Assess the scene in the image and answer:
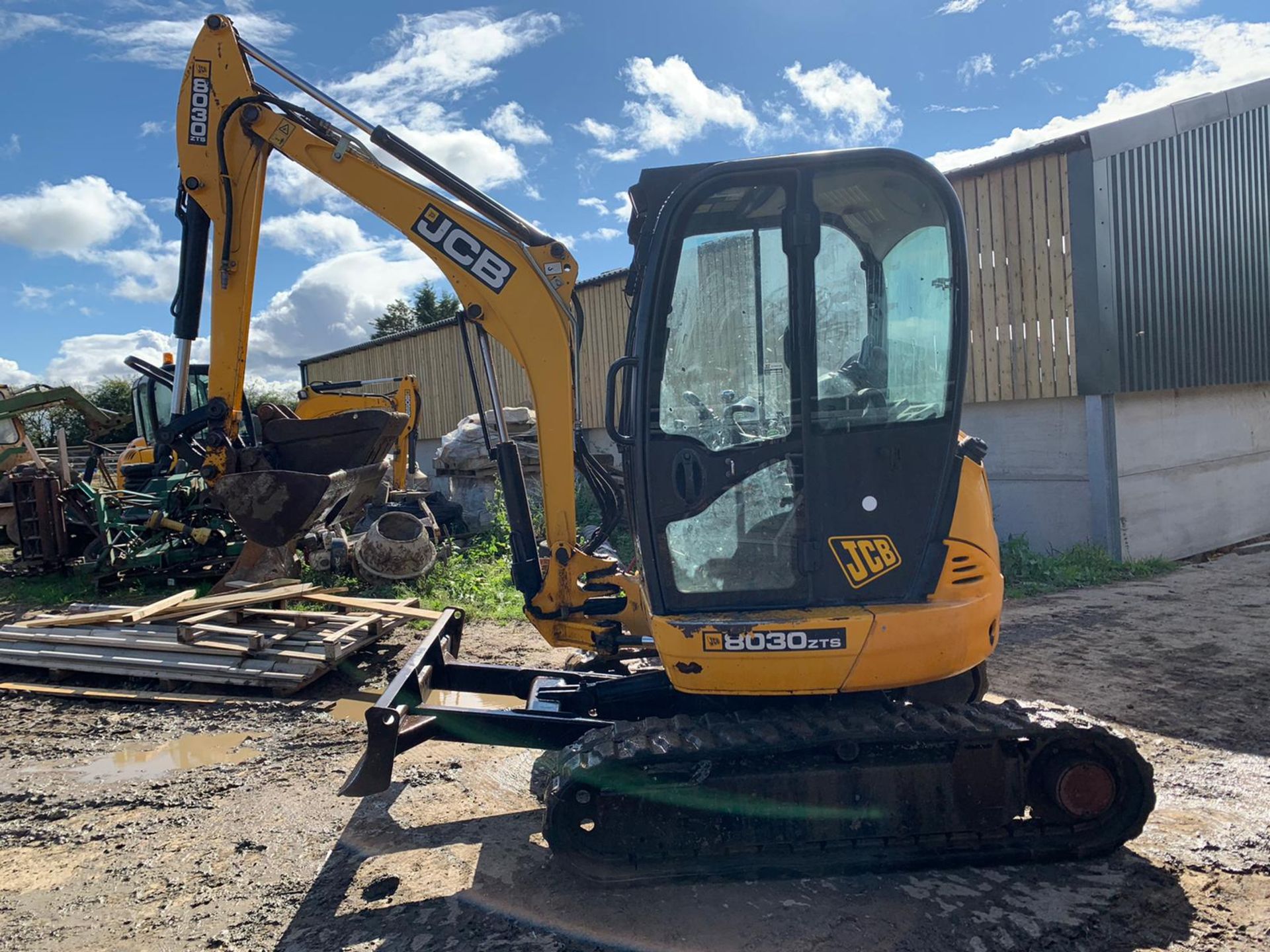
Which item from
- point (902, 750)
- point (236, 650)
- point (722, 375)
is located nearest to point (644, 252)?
point (722, 375)

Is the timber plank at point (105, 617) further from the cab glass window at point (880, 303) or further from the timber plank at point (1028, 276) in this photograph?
the timber plank at point (1028, 276)

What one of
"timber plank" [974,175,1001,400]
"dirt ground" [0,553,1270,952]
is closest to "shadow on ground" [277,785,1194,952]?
"dirt ground" [0,553,1270,952]

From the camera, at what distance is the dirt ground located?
9.85 ft

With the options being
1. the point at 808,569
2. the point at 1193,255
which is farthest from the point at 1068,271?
the point at 808,569

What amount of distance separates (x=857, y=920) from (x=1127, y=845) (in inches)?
50.4

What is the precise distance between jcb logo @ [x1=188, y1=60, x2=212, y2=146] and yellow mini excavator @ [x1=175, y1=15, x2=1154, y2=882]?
9.49 feet

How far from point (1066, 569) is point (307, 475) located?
7586 mm

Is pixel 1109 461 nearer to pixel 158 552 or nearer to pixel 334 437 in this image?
pixel 334 437

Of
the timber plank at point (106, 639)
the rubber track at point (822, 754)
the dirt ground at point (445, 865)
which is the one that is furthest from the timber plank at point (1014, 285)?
the timber plank at point (106, 639)

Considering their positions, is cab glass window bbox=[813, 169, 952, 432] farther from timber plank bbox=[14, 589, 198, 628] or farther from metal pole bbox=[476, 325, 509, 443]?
timber plank bbox=[14, 589, 198, 628]

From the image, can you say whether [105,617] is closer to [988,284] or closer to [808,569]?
[808,569]

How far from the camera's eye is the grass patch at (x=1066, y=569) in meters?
8.81

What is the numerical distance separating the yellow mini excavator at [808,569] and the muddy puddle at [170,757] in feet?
6.10

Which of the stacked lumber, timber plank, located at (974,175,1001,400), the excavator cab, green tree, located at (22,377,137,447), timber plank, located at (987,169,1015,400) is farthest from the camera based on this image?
green tree, located at (22,377,137,447)
